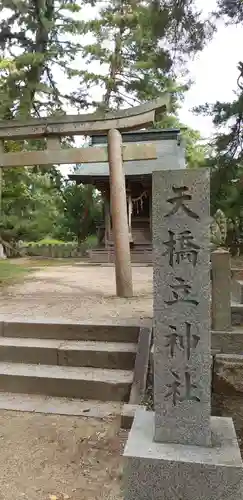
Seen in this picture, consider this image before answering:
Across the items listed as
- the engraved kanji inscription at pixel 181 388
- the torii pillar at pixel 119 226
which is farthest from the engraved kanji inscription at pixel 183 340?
the torii pillar at pixel 119 226

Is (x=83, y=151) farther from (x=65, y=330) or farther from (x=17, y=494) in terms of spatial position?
(x=17, y=494)

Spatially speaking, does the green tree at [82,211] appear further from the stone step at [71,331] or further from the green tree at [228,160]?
the stone step at [71,331]

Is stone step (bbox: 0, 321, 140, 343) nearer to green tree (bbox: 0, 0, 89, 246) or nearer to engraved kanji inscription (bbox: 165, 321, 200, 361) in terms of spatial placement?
engraved kanji inscription (bbox: 165, 321, 200, 361)

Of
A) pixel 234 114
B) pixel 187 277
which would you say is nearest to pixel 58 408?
pixel 187 277

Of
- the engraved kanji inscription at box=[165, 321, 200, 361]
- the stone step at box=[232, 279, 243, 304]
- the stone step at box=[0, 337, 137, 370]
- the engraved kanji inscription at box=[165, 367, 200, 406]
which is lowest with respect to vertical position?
the stone step at box=[0, 337, 137, 370]

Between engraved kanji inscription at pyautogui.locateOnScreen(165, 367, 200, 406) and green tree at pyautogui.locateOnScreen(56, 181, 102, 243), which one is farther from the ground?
green tree at pyautogui.locateOnScreen(56, 181, 102, 243)

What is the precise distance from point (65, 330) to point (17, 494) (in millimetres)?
2061

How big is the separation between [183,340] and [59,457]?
56.5 inches

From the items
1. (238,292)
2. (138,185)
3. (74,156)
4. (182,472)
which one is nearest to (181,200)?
(182,472)

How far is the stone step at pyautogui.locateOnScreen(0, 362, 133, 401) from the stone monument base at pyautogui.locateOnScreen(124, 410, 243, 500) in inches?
54.7

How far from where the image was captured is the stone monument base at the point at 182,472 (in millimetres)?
2135

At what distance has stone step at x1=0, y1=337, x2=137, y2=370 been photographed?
4.01 metres

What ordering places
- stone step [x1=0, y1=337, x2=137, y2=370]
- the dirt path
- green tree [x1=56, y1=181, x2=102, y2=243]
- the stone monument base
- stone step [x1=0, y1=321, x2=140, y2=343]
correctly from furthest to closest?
green tree [x1=56, y1=181, x2=102, y2=243] < the dirt path < stone step [x1=0, y1=321, x2=140, y2=343] < stone step [x1=0, y1=337, x2=137, y2=370] < the stone monument base

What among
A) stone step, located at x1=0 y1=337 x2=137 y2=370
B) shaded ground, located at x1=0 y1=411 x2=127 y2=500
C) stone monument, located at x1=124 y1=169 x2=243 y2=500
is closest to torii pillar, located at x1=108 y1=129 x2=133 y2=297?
stone step, located at x1=0 y1=337 x2=137 y2=370
